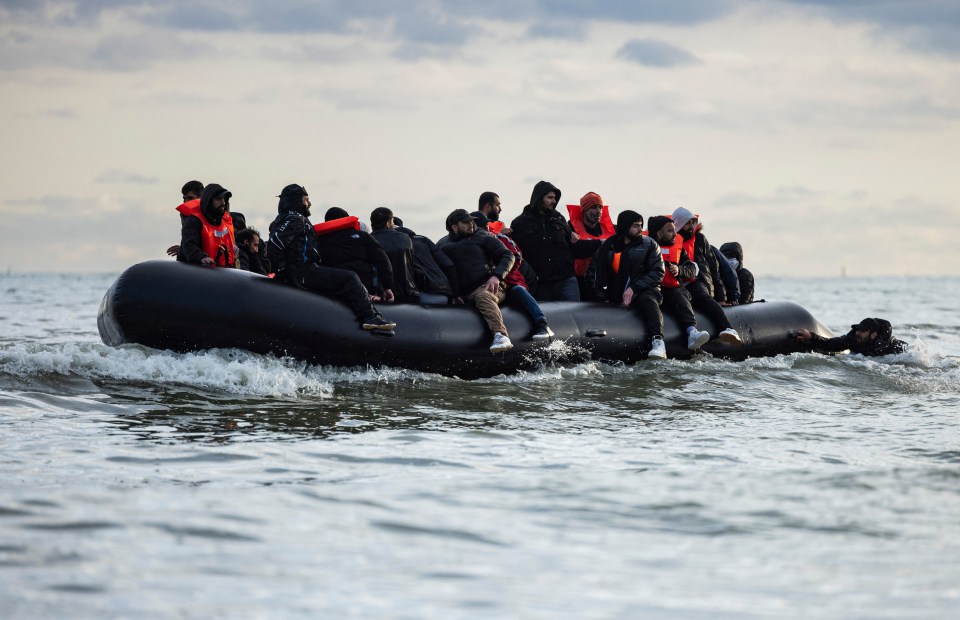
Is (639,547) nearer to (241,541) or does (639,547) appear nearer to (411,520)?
(411,520)

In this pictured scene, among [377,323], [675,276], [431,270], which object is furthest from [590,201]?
[377,323]

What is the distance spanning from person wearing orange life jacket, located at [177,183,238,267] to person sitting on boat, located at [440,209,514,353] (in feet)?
7.58

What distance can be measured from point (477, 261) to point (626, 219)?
75.0 inches

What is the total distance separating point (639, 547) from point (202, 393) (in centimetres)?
516

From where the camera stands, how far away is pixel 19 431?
7.30 metres

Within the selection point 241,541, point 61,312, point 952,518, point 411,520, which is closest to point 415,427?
point 411,520

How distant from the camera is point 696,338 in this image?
39.6 feet

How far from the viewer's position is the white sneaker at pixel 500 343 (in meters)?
10.6

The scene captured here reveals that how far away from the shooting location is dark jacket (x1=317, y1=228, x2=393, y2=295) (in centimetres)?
1038

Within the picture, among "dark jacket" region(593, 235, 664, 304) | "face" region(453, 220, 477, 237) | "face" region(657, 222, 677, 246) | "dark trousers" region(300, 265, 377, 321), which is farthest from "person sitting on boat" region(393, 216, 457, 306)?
"face" region(657, 222, 677, 246)

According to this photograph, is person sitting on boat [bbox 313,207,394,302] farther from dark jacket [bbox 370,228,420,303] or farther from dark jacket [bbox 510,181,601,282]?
dark jacket [bbox 510,181,601,282]

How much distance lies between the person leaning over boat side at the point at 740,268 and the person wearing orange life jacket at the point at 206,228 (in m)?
7.21

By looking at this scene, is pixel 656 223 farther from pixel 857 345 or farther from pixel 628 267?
pixel 857 345

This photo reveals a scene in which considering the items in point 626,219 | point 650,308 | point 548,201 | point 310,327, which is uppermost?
point 548,201
